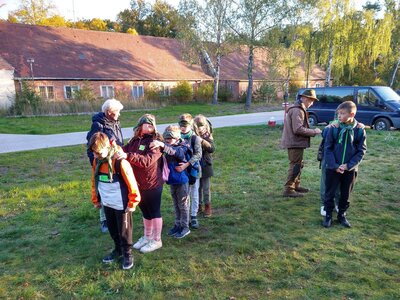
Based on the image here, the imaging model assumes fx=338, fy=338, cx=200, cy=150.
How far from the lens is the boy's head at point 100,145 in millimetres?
3356

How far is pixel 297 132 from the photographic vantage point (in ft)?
17.8

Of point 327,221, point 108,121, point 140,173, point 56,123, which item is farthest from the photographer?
point 56,123

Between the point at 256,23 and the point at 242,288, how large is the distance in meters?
24.6

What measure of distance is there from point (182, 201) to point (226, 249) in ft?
2.69

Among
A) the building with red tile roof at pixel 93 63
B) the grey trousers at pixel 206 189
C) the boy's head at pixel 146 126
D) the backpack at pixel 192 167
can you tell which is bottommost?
the grey trousers at pixel 206 189

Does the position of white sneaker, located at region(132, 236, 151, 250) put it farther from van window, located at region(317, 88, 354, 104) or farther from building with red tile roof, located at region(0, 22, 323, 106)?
building with red tile roof, located at region(0, 22, 323, 106)

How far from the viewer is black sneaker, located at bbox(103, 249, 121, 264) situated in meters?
3.84

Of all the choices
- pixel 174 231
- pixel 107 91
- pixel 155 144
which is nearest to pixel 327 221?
pixel 174 231

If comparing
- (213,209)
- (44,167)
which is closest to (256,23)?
(44,167)

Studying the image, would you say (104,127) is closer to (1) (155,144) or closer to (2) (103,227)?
(1) (155,144)

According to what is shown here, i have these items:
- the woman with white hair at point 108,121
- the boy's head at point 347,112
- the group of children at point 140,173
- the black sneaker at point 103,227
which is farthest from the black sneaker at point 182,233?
the boy's head at point 347,112

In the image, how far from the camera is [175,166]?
426 centimetres

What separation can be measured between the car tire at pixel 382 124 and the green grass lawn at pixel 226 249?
728cm

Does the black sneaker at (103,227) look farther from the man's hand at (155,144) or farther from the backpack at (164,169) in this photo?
the man's hand at (155,144)
